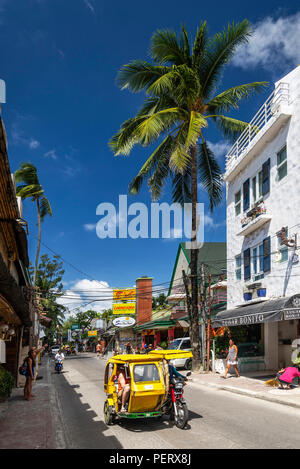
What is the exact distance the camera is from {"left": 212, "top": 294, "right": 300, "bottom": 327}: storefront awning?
15727mm

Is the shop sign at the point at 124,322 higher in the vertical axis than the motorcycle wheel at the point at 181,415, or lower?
higher

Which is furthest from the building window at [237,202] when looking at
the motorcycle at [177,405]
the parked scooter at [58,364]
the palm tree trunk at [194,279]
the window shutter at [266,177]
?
the motorcycle at [177,405]

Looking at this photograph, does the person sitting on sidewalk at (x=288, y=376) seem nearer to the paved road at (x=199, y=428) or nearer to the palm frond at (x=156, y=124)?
the paved road at (x=199, y=428)

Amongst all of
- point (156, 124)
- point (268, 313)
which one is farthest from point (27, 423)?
point (156, 124)

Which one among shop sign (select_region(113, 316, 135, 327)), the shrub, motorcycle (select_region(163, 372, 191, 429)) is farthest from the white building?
shop sign (select_region(113, 316, 135, 327))

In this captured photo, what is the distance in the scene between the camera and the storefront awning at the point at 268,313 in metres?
15.7

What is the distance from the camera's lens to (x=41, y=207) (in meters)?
34.1

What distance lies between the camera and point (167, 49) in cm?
2239

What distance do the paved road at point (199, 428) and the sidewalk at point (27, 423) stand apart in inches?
12.1

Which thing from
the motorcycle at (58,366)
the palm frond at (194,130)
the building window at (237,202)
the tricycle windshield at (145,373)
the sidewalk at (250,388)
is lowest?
the motorcycle at (58,366)

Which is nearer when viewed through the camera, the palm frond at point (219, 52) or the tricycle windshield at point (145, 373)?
the tricycle windshield at point (145, 373)

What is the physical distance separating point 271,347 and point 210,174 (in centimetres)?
1014

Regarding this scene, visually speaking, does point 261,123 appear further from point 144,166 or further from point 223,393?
point 223,393
